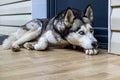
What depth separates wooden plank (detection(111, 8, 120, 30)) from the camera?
5.76 feet

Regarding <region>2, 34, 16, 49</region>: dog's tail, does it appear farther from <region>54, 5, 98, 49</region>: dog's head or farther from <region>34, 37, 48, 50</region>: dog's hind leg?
<region>54, 5, 98, 49</region>: dog's head

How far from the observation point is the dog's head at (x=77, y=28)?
1844mm

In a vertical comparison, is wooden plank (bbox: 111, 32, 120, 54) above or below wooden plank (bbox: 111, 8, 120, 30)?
below

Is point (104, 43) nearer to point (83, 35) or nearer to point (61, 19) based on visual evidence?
point (83, 35)

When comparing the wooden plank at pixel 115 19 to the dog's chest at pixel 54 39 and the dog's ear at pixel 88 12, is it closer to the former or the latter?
the dog's ear at pixel 88 12

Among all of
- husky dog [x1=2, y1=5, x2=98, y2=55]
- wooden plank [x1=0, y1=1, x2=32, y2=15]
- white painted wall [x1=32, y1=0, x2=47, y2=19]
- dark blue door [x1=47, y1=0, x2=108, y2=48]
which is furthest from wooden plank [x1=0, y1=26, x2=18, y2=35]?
→ dark blue door [x1=47, y1=0, x2=108, y2=48]

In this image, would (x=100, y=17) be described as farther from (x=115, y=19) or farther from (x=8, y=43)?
(x=8, y=43)

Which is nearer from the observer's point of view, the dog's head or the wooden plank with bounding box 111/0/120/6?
the wooden plank with bounding box 111/0/120/6

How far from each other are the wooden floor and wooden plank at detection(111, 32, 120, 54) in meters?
0.08

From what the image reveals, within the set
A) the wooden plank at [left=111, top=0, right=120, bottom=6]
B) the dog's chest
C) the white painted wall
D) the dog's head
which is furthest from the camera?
the white painted wall

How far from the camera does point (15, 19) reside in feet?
11.6

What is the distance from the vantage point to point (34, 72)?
127 centimetres

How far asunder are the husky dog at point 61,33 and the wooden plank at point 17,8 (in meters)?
0.79

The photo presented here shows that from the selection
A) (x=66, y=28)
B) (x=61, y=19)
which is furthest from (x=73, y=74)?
(x=61, y=19)
